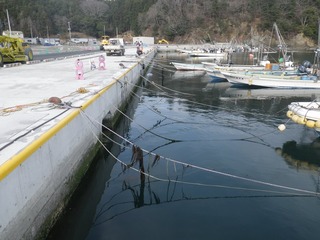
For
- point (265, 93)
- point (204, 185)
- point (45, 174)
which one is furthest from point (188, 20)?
point (45, 174)

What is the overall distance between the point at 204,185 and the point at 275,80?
72.1 ft

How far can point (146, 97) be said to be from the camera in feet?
86.5

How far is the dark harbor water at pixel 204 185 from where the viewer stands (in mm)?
7809

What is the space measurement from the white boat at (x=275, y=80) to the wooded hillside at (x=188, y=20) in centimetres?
8812

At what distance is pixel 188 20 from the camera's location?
407ft

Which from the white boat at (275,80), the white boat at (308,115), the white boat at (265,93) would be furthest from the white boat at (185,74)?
the white boat at (308,115)

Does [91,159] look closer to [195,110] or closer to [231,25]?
[195,110]

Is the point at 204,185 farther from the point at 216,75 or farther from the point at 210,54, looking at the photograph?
the point at 210,54

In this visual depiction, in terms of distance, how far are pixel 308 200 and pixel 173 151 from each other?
18.9ft

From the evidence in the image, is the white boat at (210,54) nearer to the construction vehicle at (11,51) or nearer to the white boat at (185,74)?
the white boat at (185,74)

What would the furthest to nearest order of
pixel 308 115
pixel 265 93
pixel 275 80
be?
pixel 275 80 → pixel 265 93 → pixel 308 115

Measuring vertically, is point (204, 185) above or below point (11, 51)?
below

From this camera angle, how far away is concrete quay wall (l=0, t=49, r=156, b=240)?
5316 millimetres

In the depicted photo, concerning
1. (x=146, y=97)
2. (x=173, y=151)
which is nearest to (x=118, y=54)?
(x=146, y=97)
